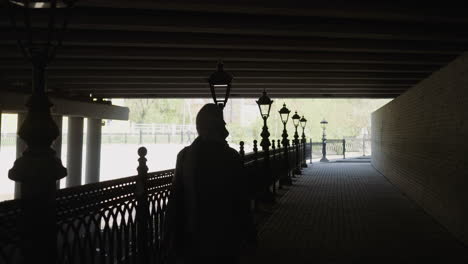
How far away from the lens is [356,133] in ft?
181

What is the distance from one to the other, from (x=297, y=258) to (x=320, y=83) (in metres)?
9.26

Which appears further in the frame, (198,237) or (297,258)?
(297,258)

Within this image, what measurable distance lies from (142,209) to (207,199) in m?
1.26

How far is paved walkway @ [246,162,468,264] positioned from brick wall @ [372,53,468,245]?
0.44 m

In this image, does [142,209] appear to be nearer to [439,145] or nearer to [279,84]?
[439,145]

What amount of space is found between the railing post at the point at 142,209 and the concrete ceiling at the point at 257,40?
3.03 metres

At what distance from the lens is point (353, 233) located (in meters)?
7.87

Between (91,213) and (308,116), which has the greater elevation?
(308,116)

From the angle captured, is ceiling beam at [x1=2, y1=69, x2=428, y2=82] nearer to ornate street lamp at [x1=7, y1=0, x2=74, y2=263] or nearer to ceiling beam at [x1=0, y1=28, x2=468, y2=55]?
ceiling beam at [x1=0, y1=28, x2=468, y2=55]

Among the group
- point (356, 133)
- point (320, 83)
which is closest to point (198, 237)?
point (320, 83)

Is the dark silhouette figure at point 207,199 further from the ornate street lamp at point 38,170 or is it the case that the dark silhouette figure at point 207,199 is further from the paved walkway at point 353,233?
the paved walkway at point 353,233

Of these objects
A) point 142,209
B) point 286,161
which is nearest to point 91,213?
point 142,209

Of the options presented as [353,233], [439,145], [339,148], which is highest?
[439,145]

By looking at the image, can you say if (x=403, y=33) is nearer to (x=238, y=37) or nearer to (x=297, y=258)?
(x=238, y=37)
